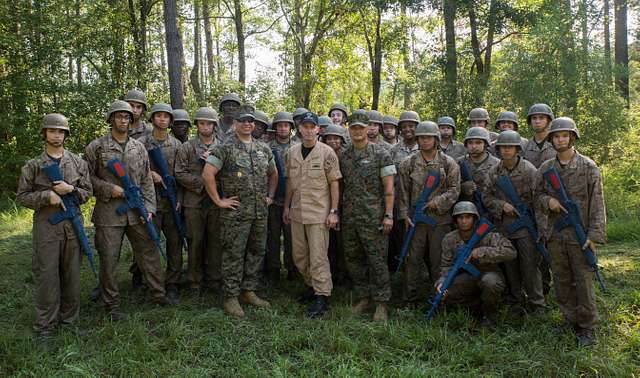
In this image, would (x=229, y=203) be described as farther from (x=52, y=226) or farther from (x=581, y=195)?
(x=581, y=195)

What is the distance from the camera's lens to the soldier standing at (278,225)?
662 centimetres

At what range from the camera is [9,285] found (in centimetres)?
648

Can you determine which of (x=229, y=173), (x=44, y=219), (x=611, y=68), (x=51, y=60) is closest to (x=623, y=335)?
(x=229, y=173)

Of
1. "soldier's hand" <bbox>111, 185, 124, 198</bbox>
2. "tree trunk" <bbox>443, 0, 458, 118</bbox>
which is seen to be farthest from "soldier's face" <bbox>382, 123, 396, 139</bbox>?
"tree trunk" <bbox>443, 0, 458, 118</bbox>

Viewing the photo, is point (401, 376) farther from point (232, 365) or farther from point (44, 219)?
point (44, 219)

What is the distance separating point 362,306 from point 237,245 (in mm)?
1621

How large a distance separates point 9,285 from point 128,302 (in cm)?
198

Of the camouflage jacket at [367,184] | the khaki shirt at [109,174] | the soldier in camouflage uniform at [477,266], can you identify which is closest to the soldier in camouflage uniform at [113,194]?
the khaki shirt at [109,174]

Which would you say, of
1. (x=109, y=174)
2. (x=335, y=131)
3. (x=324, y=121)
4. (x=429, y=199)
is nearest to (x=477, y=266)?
(x=429, y=199)

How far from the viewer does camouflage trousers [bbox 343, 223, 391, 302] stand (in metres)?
5.44

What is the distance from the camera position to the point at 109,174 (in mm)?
5223

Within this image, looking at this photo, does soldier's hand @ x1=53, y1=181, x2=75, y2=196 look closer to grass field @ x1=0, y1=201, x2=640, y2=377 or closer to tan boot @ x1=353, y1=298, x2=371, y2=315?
grass field @ x1=0, y1=201, x2=640, y2=377

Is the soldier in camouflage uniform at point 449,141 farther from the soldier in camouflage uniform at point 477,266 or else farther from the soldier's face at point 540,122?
the soldier in camouflage uniform at point 477,266

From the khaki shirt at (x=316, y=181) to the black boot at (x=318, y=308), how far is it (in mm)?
899
